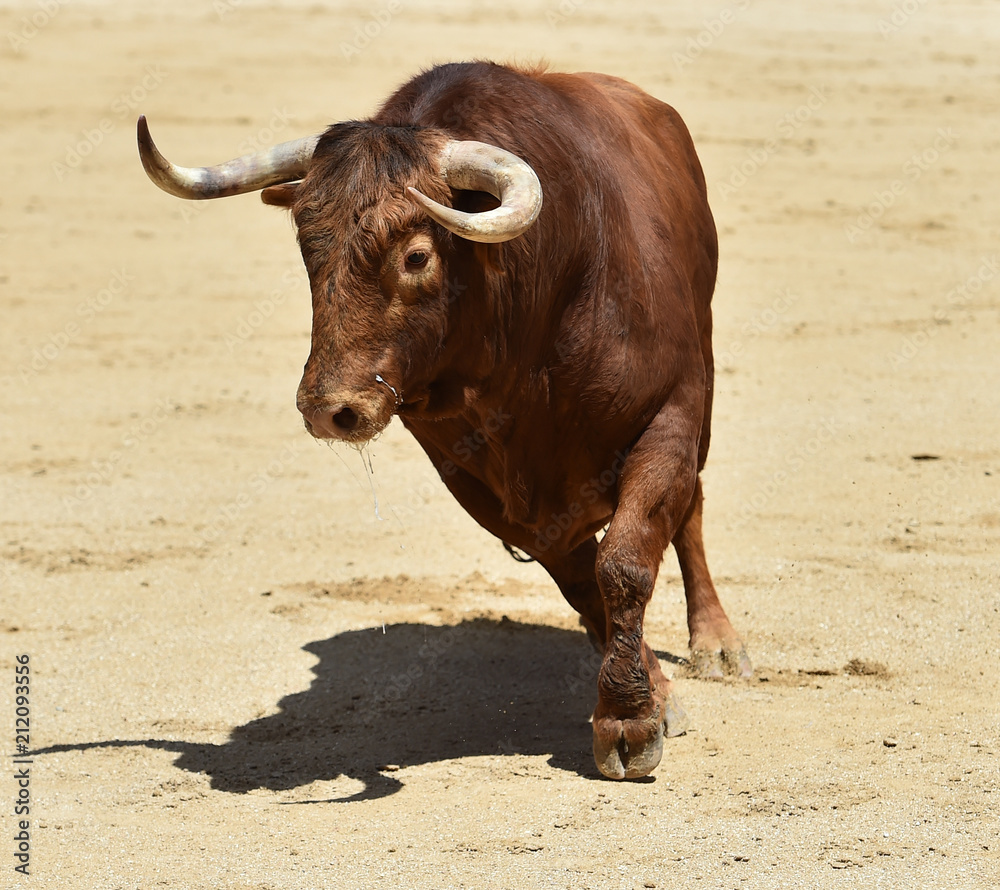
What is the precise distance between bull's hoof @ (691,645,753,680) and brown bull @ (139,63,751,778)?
0.62 metres

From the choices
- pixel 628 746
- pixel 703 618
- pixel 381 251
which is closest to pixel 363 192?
pixel 381 251

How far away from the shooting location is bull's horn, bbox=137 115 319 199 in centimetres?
481

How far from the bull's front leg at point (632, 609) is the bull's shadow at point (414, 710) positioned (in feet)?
0.68

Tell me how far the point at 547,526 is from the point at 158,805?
62.0 inches

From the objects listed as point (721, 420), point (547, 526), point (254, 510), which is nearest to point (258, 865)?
point (547, 526)

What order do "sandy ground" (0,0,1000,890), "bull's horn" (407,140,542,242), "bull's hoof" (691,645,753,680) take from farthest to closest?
"bull's hoof" (691,645,753,680) < "sandy ground" (0,0,1000,890) < "bull's horn" (407,140,542,242)

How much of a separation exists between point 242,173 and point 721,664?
2.61m

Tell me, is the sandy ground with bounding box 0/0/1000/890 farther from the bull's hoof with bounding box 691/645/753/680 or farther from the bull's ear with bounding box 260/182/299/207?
the bull's ear with bounding box 260/182/299/207

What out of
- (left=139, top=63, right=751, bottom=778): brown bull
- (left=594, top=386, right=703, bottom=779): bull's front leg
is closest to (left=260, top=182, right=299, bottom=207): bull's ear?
(left=139, top=63, right=751, bottom=778): brown bull

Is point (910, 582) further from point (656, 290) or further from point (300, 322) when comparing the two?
point (300, 322)

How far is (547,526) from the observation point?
5145 mm

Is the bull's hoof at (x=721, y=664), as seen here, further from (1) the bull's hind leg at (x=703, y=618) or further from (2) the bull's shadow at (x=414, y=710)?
(2) the bull's shadow at (x=414, y=710)

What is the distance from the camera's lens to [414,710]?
569 cm

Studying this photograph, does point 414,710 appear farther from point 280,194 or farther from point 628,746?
point 280,194
